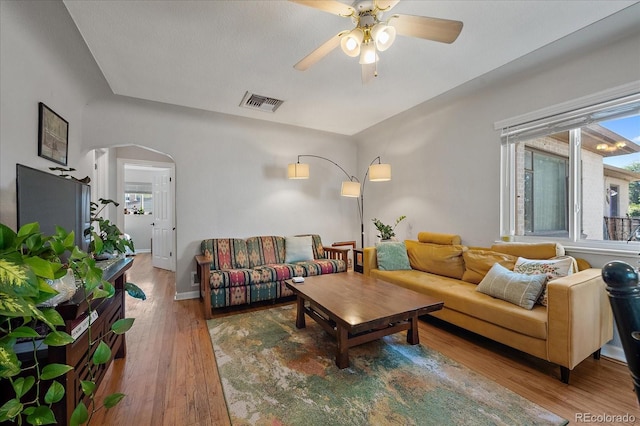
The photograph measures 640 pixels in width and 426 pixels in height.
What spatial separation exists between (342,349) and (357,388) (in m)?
0.26

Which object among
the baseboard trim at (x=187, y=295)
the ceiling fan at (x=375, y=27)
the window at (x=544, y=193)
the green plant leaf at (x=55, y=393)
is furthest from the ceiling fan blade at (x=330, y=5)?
the baseboard trim at (x=187, y=295)

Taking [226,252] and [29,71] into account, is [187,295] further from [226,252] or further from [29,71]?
[29,71]

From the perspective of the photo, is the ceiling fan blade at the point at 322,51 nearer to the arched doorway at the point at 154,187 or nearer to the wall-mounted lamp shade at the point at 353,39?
the wall-mounted lamp shade at the point at 353,39

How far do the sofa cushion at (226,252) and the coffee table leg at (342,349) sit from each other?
206cm

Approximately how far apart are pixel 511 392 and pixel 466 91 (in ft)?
9.47

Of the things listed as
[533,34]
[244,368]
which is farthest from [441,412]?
[533,34]

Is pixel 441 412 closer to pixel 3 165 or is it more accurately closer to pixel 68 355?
pixel 68 355

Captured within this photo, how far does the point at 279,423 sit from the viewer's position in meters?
1.49

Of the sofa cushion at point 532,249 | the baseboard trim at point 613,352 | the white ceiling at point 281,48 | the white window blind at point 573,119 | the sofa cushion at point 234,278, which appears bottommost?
the baseboard trim at point 613,352

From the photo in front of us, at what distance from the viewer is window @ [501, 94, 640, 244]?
221 centimetres

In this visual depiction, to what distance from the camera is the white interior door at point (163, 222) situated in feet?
17.3

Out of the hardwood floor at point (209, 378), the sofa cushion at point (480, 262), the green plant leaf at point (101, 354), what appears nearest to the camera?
the green plant leaf at point (101, 354)

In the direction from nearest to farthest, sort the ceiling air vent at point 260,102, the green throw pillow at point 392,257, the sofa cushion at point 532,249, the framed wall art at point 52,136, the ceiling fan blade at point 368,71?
the ceiling fan blade at point 368,71 < the framed wall art at point 52,136 < the sofa cushion at point 532,249 < the ceiling air vent at point 260,102 < the green throw pillow at point 392,257

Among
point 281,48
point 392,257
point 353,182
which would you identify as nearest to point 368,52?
point 281,48
